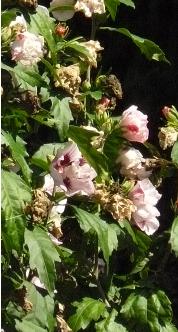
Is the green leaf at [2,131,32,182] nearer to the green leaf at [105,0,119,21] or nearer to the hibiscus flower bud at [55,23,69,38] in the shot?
the hibiscus flower bud at [55,23,69,38]

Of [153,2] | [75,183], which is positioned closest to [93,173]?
[75,183]

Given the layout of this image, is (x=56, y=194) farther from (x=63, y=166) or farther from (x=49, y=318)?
(x=49, y=318)

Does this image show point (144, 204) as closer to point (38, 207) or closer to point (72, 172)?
point (72, 172)

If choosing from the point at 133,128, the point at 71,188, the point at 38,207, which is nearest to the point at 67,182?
the point at 71,188

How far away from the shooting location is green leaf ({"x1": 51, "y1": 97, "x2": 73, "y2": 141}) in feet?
7.29

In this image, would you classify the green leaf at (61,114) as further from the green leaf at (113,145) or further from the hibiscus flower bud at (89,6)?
the hibiscus flower bud at (89,6)

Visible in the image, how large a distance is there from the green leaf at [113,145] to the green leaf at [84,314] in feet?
1.20

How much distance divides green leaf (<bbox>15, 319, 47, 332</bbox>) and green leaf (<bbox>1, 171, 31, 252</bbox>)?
0.28 meters

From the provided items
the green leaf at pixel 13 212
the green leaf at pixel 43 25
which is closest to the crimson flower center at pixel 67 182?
the green leaf at pixel 13 212

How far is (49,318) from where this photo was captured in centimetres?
230

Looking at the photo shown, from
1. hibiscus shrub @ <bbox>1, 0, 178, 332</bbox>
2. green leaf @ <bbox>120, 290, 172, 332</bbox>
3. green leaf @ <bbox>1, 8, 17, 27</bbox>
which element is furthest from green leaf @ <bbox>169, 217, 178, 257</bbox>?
green leaf @ <bbox>1, 8, 17, 27</bbox>

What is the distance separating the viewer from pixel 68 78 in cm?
230

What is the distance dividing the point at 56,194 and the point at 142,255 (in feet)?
1.21

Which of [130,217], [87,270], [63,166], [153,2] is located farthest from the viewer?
[153,2]
